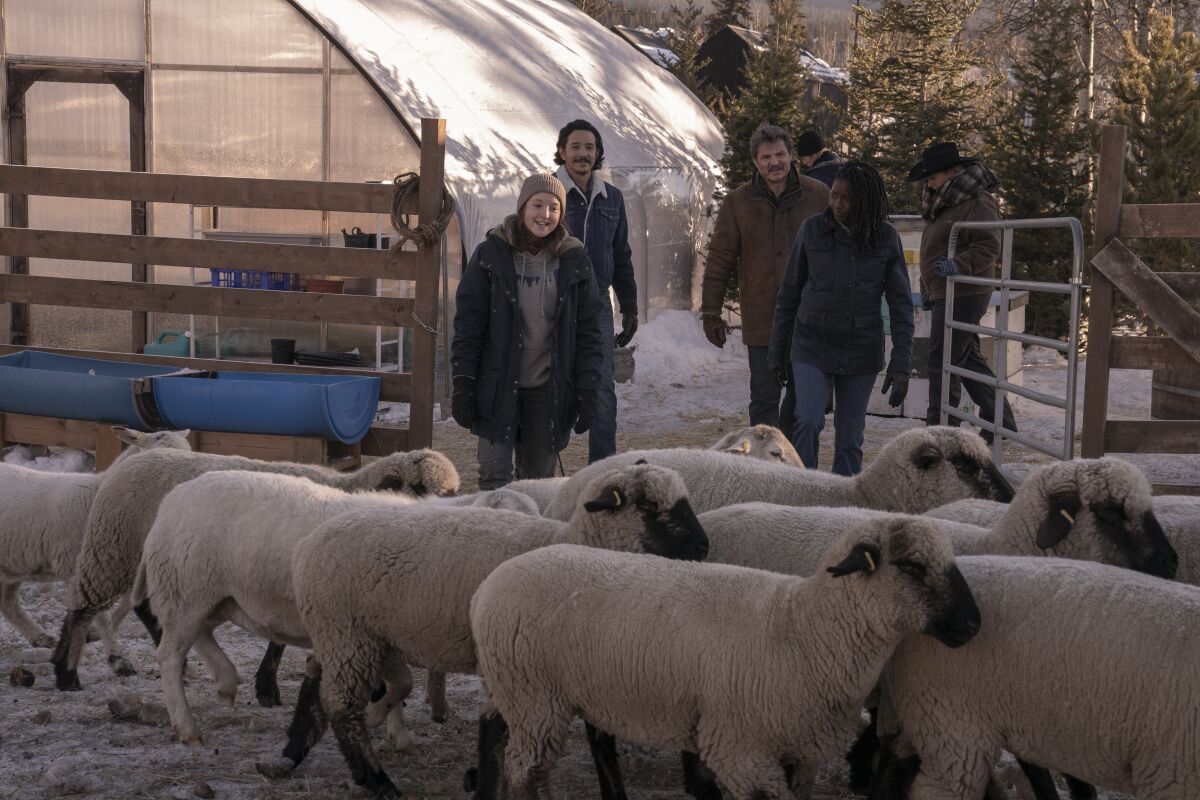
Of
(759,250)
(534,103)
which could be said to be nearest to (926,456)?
(759,250)

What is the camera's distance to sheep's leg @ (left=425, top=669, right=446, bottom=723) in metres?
5.10

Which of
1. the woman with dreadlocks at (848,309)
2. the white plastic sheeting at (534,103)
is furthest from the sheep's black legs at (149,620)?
the white plastic sheeting at (534,103)

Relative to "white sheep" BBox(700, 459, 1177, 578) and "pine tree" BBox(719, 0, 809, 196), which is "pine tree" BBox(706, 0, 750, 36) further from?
"white sheep" BBox(700, 459, 1177, 578)

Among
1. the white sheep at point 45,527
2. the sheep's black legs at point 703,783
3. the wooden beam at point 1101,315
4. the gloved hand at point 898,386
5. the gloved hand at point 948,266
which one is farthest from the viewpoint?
the gloved hand at point 948,266

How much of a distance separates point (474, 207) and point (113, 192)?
4.28m

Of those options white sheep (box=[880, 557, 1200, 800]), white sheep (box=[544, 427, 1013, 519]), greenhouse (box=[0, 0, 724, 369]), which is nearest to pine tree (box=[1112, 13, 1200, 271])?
greenhouse (box=[0, 0, 724, 369])

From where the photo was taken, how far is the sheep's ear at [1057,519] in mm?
4137

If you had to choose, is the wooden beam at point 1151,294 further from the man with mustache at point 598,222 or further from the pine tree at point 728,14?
the pine tree at point 728,14

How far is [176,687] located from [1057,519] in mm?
3208

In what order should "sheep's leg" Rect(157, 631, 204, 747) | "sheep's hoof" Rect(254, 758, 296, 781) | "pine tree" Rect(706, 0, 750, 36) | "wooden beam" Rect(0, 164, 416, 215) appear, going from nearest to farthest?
"sheep's hoof" Rect(254, 758, 296, 781), "sheep's leg" Rect(157, 631, 204, 747), "wooden beam" Rect(0, 164, 416, 215), "pine tree" Rect(706, 0, 750, 36)

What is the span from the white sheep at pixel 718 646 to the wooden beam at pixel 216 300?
4599 millimetres

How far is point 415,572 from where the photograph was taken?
170 inches

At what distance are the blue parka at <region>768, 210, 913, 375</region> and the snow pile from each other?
7011mm

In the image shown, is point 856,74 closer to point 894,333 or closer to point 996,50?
point 894,333
